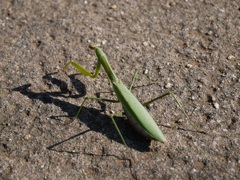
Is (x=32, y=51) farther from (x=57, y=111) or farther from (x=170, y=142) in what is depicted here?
(x=170, y=142)

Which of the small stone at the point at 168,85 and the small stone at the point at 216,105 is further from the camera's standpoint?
the small stone at the point at 168,85

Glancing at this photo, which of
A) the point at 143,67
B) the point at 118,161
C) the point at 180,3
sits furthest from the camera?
the point at 180,3

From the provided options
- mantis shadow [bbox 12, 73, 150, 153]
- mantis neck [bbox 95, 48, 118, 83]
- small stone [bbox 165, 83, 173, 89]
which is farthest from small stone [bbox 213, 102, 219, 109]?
mantis neck [bbox 95, 48, 118, 83]

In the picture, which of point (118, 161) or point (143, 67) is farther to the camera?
point (143, 67)

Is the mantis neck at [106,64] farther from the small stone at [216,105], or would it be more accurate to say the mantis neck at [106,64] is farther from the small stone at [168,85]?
the small stone at [216,105]

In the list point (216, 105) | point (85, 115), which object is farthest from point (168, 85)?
point (85, 115)

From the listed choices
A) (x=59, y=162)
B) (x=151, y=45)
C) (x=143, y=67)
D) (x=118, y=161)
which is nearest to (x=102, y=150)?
(x=118, y=161)

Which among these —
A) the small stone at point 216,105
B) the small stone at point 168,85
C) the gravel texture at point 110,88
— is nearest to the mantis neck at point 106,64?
the gravel texture at point 110,88

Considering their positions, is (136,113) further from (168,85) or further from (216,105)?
(216,105)
